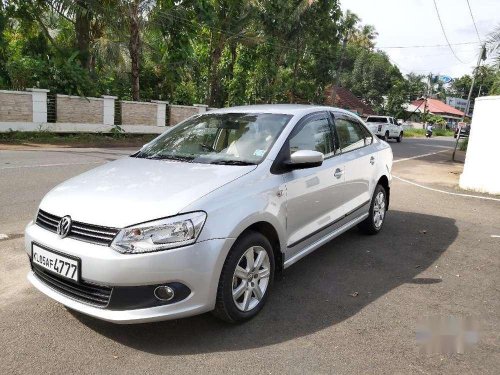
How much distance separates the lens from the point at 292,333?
10.3 ft

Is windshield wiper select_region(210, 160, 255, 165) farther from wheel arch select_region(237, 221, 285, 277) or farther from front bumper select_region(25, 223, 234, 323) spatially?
front bumper select_region(25, 223, 234, 323)

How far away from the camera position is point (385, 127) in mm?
30984

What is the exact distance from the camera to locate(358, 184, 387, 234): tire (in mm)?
5520

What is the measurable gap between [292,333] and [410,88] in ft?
223

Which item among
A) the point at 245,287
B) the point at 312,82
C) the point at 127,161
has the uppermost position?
the point at 312,82

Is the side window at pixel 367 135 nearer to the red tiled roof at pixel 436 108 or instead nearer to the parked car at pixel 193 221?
the parked car at pixel 193 221

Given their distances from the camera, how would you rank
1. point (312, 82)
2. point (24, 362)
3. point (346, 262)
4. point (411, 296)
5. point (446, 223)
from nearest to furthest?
point (24, 362) < point (411, 296) < point (346, 262) < point (446, 223) < point (312, 82)

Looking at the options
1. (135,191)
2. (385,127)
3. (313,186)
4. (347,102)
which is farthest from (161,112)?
(347,102)

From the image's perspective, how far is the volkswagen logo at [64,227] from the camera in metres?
2.85

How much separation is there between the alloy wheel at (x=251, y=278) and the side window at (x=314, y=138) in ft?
3.29

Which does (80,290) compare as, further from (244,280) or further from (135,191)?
(244,280)

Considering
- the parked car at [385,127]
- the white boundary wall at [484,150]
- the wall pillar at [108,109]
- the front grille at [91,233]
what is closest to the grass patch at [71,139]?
the wall pillar at [108,109]

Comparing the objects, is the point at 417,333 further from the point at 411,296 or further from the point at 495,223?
the point at 495,223

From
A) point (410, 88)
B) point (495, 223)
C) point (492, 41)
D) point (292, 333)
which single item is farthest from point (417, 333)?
point (410, 88)
